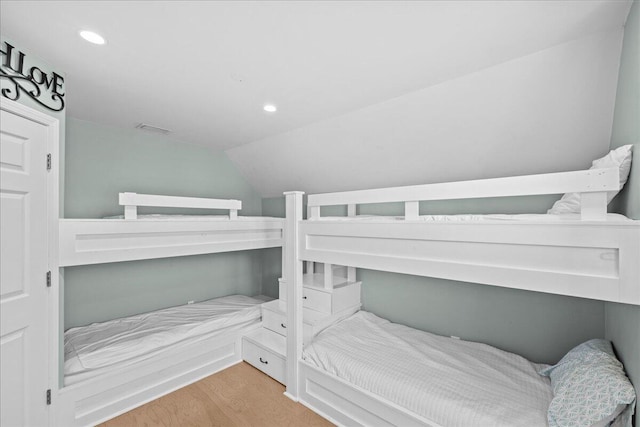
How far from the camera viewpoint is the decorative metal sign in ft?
4.89

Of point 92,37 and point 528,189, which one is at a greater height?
point 92,37

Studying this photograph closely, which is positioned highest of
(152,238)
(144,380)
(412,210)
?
(412,210)

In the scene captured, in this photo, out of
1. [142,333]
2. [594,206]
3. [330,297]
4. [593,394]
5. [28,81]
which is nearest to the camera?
[594,206]

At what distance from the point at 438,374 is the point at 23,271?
2592 mm

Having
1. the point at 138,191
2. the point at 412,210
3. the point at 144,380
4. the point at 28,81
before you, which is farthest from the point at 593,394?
the point at 138,191

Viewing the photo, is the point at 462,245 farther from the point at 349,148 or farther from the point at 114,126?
the point at 114,126

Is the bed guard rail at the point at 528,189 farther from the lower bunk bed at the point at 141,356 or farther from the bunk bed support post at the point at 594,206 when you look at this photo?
the lower bunk bed at the point at 141,356

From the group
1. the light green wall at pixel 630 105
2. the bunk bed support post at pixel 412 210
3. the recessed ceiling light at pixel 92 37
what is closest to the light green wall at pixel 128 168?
the recessed ceiling light at pixel 92 37

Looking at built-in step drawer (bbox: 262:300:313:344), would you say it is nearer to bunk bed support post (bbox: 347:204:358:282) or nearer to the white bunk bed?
the white bunk bed

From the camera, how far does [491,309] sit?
2.37 metres

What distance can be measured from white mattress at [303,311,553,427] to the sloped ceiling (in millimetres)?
1460

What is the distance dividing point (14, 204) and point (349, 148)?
243cm

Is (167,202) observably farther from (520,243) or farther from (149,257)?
(520,243)

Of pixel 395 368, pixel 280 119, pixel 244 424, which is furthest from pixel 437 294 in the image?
pixel 280 119
